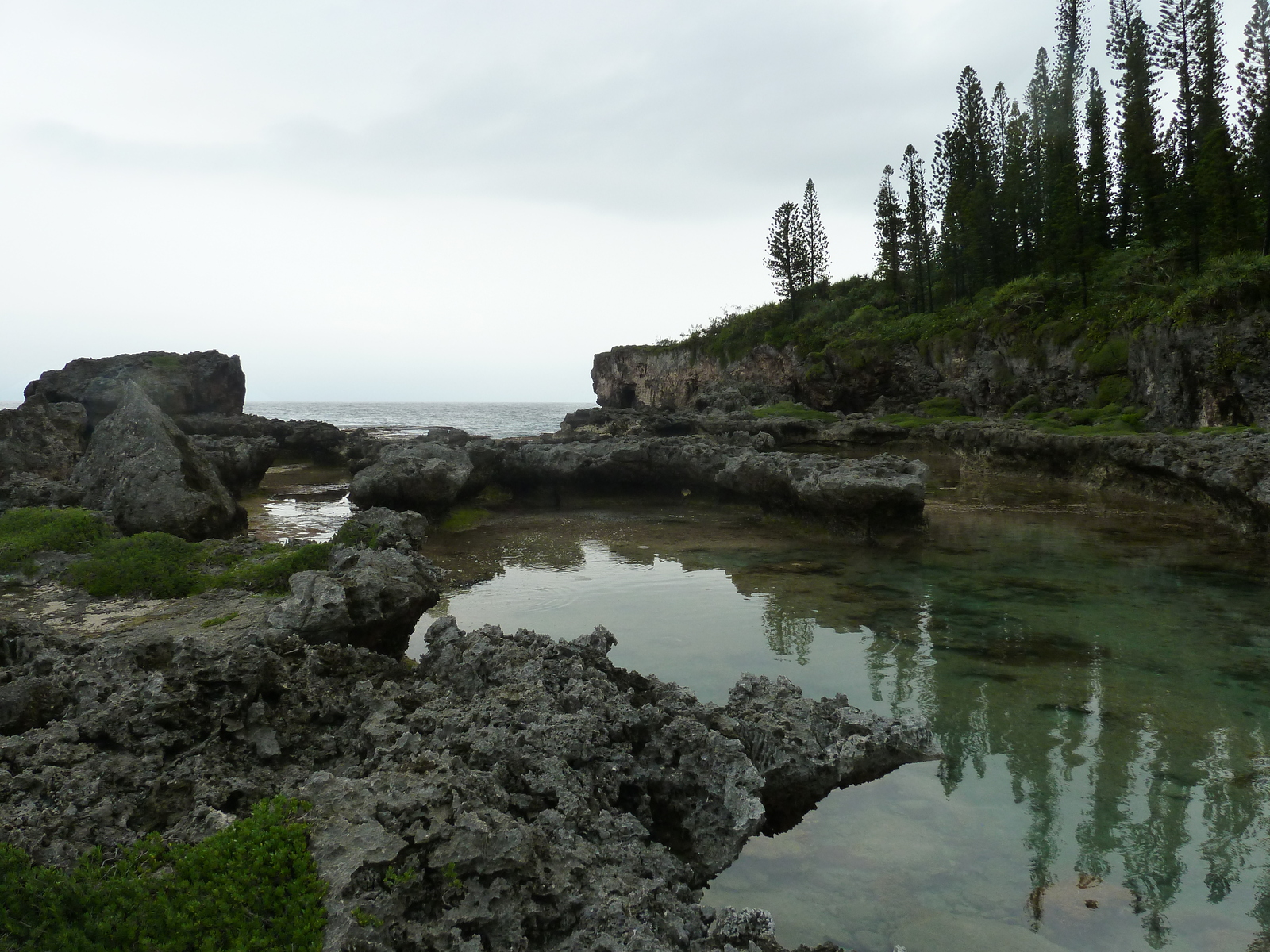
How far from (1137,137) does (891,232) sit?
77.4 ft

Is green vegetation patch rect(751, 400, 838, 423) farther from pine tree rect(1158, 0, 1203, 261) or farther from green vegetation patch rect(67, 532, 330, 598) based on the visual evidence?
A: green vegetation patch rect(67, 532, 330, 598)

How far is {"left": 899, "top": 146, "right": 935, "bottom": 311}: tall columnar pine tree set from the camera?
61.3 m

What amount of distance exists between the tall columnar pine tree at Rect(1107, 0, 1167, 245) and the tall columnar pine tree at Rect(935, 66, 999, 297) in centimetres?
777

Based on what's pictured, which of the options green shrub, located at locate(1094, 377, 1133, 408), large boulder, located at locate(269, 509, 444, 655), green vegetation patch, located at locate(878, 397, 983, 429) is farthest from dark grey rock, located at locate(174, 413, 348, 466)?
green shrub, located at locate(1094, 377, 1133, 408)

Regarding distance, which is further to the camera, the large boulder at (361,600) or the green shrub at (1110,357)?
the green shrub at (1110,357)

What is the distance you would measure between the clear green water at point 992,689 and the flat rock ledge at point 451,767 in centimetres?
60

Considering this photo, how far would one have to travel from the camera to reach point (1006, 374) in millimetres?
40594

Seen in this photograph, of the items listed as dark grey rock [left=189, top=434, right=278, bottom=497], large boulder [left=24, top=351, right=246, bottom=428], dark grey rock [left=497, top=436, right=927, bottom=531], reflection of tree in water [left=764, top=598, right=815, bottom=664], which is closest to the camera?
reflection of tree in water [left=764, top=598, right=815, bottom=664]

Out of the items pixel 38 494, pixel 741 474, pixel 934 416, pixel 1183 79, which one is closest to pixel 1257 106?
pixel 1183 79

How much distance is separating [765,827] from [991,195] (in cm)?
5848

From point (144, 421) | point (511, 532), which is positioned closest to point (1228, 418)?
point (511, 532)

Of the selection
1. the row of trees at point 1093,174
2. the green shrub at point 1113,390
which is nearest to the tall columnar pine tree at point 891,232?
the row of trees at point 1093,174

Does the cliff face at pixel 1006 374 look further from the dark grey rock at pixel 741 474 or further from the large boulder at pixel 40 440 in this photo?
the large boulder at pixel 40 440

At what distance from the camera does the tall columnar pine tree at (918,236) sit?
61281mm
